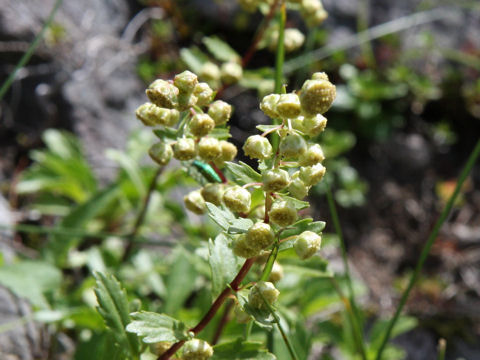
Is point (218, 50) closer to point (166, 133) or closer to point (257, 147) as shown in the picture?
point (166, 133)

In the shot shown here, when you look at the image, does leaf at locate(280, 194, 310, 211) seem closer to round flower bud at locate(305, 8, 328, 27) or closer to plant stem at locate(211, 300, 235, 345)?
plant stem at locate(211, 300, 235, 345)

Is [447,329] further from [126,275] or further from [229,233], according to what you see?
[229,233]

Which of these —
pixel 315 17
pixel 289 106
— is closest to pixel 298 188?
pixel 289 106

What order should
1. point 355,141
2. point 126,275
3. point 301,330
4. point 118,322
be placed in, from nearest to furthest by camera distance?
1. point 118,322
2. point 301,330
3. point 126,275
4. point 355,141

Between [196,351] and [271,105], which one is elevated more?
[271,105]

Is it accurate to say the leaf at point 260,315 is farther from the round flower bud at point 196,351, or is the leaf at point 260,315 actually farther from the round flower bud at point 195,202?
the round flower bud at point 195,202

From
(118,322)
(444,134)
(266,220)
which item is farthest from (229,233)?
(444,134)

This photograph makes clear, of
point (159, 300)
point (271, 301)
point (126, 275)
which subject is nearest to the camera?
point (271, 301)
